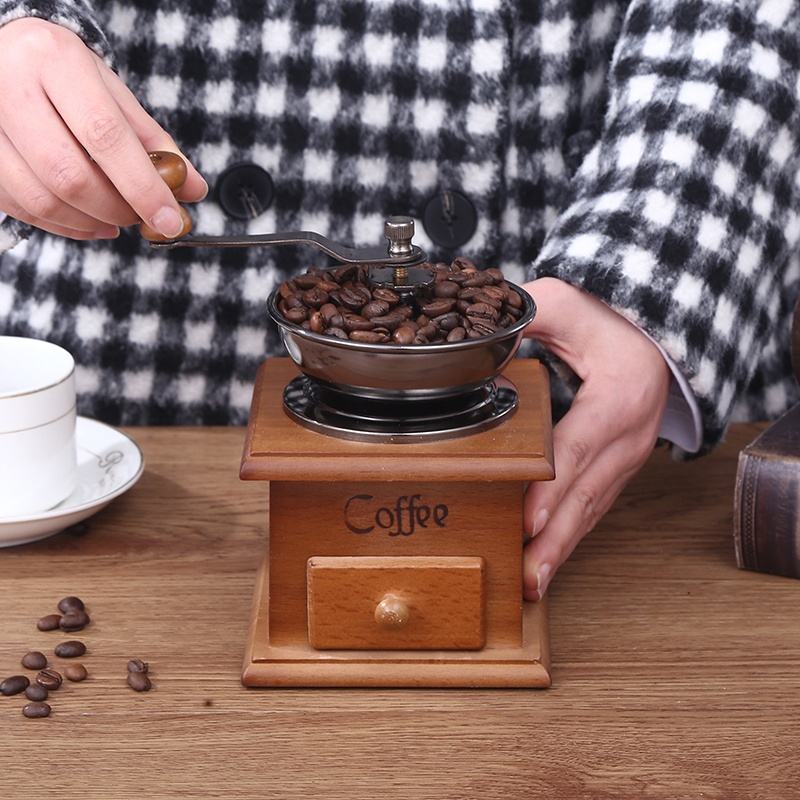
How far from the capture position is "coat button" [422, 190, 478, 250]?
1.72 metres

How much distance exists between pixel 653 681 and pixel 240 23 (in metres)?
0.98

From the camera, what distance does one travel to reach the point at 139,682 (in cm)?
118

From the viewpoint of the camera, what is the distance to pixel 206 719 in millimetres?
1140

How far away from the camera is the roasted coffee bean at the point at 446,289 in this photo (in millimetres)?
1217

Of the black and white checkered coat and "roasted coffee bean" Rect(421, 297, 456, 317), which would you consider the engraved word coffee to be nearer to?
"roasted coffee bean" Rect(421, 297, 456, 317)

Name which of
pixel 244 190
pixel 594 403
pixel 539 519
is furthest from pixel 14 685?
pixel 244 190

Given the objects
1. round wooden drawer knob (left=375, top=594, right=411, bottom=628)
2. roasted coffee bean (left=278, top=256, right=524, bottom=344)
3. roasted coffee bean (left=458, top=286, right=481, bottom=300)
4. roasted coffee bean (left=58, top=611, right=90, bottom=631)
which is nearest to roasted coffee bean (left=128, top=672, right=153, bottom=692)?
roasted coffee bean (left=58, top=611, right=90, bottom=631)

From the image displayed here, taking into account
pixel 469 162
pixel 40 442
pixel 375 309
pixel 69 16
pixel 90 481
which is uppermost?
pixel 69 16

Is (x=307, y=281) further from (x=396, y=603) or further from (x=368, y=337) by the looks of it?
(x=396, y=603)

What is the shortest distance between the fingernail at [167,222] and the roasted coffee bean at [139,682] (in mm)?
412

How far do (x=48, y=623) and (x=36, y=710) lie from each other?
146 mm

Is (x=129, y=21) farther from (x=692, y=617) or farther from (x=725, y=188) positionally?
(x=692, y=617)

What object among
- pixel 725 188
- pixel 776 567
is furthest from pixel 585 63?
pixel 776 567

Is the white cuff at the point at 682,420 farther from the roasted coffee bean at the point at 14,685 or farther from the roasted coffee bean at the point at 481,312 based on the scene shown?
the roasted coffee bean at the point at 14,685
